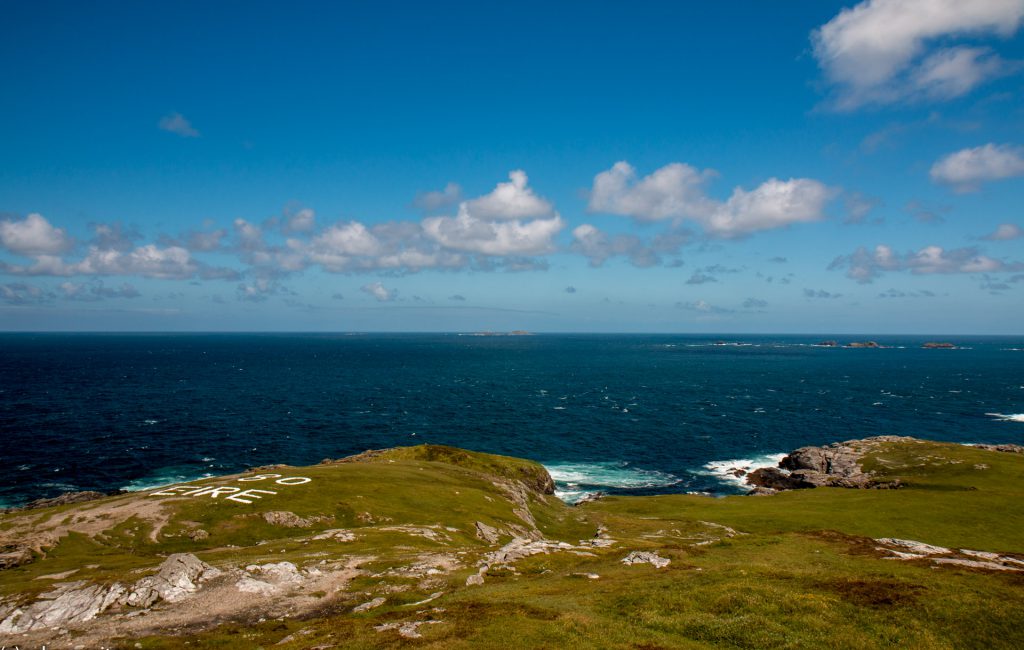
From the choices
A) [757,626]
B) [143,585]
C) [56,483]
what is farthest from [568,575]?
[56,483]

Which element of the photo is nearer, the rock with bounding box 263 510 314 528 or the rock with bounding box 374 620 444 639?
the rock with bounding box 374 620 444 639

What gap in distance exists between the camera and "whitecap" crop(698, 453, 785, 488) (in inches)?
4114

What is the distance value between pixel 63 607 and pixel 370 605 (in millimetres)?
18056

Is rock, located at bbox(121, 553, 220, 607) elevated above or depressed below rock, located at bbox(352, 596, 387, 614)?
above

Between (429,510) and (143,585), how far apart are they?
34.5 metres

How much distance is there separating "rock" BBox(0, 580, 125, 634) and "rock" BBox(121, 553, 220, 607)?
1108 mm

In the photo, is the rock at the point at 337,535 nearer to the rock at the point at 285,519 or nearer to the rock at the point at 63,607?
the rock at the point at 285,519

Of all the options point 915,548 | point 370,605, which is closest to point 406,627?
point 370,605

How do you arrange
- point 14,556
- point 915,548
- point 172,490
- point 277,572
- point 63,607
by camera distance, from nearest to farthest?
point 63,607 < point 277,572 < point 915,548 < point 14,556 < point 172,490

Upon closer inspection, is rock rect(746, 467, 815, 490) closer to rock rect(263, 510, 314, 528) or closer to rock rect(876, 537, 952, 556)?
rock rect(876, 537, 952, 556)

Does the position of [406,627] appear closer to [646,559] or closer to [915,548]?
[646,559]

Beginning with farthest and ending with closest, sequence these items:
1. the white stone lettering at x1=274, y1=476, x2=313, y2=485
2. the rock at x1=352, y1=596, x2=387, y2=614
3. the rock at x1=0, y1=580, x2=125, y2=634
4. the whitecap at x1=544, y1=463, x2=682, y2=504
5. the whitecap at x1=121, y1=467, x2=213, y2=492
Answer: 1. the whitecap at x1=544, y1=463, x2=682, y2=504
2. the whitecap at x1=121, y1=467, x2=213, y2=492
3. the white stone lettering at x1=274, y1=476, x2=313, y2=485
4. the rock at x1=352, y1=596, x2=387, y2=614
5. the rock at x1=0, y1=580, x2=125, y2=634

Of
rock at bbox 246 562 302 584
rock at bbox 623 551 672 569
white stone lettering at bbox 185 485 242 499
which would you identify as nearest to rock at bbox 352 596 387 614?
rock at bbox 246 562 302 584

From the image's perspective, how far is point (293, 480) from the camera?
66.5 metres
